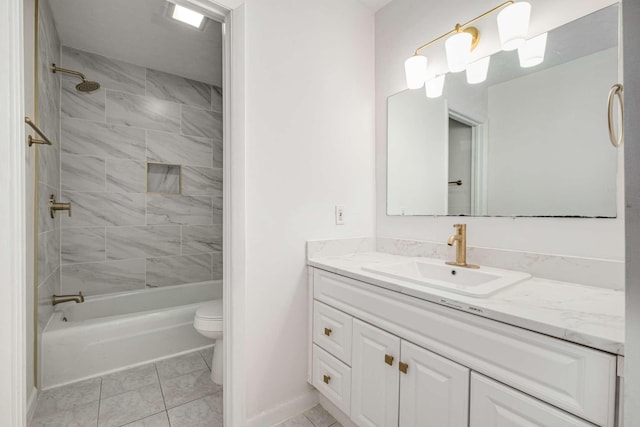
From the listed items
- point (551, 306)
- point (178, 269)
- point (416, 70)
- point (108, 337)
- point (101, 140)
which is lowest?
point (108, 337)

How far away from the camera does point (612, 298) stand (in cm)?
95

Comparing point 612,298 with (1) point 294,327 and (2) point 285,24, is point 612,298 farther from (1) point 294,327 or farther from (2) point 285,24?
(2) point 285,24

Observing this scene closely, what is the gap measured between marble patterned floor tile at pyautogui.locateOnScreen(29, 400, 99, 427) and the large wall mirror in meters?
2.09

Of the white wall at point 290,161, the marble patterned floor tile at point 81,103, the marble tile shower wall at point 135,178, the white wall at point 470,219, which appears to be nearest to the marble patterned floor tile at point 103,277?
the marble tile shower wall at point 135,178

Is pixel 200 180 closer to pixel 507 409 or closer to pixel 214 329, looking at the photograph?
pixel 214 329

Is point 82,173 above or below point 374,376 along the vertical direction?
above

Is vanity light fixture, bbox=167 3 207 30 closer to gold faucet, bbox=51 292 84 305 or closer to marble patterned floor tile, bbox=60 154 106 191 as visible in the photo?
marble patterned floor tile, bbox=60 154 106 191

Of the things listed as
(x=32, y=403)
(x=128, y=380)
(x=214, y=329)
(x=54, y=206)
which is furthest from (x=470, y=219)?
(x=54, y=206)

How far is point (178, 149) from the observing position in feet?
9.52

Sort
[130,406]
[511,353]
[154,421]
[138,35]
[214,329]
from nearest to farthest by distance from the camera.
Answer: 1. [511,353]
2. [154,421]
3. [130,406]
4. [214,329]
5. [138,35]

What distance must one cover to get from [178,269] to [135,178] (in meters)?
0.96

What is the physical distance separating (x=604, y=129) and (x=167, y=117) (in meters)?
3.16

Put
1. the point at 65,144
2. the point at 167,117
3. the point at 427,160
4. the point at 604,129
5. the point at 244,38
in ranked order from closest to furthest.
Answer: the point at 604,129, the point at 244,38, the point at 427,160, the point at 65,144, the point at 167,117

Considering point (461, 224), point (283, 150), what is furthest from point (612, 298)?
point (283, 150)
